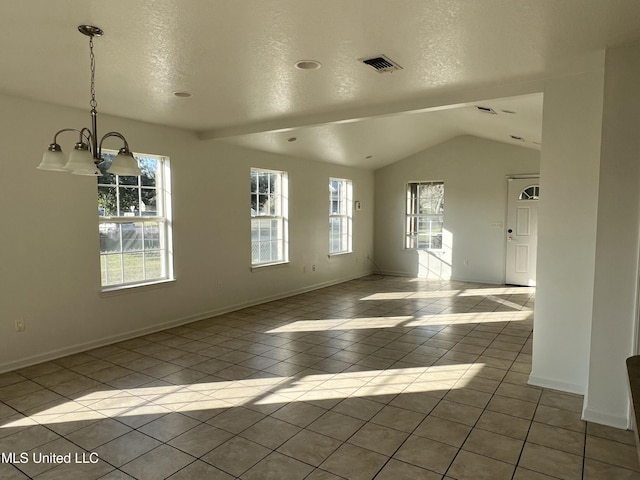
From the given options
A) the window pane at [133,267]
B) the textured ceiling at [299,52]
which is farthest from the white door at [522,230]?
the window pane at [133,267]

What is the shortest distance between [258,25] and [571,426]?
3.18 meters

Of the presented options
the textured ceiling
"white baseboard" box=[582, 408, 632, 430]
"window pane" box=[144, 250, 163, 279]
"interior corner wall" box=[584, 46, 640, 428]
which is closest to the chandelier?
the textured ceiling

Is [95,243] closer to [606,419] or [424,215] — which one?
[606,419]

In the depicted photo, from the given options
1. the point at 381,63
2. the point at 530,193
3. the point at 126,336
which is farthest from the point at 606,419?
the point at 530,193

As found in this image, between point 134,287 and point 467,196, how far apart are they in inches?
246

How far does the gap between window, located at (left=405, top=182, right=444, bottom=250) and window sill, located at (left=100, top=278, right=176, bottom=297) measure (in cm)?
549

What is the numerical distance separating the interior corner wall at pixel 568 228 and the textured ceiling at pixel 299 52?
0.27 m

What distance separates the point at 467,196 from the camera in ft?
26.6

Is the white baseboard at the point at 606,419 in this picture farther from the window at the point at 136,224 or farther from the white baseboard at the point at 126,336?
the window at the point at 136,224

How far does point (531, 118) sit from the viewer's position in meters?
4.74

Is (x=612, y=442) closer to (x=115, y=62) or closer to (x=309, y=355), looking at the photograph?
(x=309, y=355)

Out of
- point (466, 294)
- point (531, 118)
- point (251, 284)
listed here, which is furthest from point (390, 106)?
point (466, 294)

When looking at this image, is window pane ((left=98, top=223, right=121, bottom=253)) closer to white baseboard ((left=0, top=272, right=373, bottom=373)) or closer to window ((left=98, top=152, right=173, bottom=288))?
window ((left=98, top=152, right=173, bottom=288))

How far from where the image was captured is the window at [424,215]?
28.3 ft
